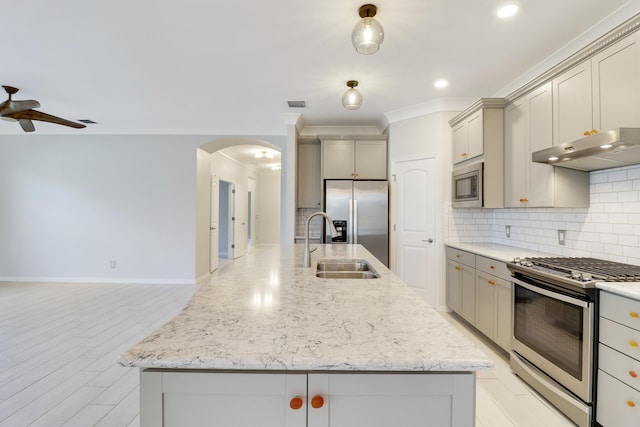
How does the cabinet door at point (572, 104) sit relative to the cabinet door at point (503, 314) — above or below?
above

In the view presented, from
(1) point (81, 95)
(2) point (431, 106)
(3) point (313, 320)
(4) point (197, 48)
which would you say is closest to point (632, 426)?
(3) point (313, 320)

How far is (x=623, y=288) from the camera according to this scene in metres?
1.50

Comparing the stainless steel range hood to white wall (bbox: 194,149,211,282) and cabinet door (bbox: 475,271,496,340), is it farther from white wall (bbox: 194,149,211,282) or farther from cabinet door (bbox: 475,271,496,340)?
white wall (bbox: 194,149,211,282)

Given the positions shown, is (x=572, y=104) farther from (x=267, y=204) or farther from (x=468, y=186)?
(x=267, y=204)

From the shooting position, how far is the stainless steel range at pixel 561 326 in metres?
1.66

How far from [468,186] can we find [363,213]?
1.41 meters

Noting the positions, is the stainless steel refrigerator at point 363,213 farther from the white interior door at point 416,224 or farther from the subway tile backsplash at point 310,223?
the subway tile backsplash at point 310,223

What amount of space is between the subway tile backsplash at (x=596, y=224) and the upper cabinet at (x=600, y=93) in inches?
17.4

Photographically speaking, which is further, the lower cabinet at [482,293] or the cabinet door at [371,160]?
the cabinet door at [371,160]

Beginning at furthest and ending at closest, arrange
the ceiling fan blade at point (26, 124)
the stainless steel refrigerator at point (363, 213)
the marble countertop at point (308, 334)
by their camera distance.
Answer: the stainless steel refrigerator at point (363, 213) → the ceiling fan blade at point (26, 124) → the marble countertop at point (308, 334)

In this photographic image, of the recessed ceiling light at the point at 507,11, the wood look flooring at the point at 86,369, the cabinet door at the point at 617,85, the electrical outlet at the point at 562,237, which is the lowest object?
the wood look flooring at the point at 86,369

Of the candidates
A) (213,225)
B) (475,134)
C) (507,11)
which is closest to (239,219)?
(213,225)

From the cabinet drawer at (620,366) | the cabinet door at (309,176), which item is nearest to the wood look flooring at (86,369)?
the cabinet drawer at (620,366)

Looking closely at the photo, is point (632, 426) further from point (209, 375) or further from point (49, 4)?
point (49, 4)
